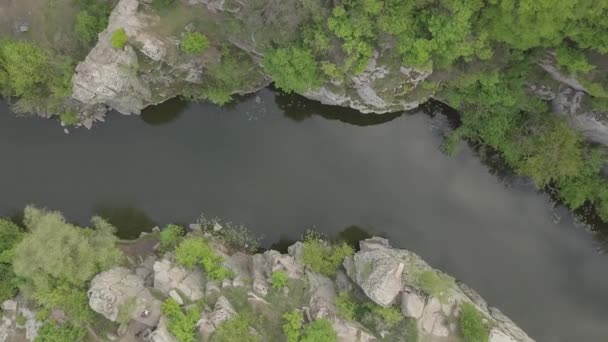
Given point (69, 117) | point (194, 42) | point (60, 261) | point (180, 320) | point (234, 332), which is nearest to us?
→ point (234, 332)

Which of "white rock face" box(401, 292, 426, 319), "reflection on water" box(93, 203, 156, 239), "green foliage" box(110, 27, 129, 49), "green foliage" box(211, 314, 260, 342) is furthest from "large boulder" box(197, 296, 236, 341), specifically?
"green foliage" box(110, 27, 129, 49)

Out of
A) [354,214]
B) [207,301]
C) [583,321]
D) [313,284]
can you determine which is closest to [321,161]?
[354,214]

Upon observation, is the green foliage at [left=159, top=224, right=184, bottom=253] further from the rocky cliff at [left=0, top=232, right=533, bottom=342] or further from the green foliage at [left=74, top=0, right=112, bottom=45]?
the green foliage at [left=74, top=0, right=112, bottom=45]

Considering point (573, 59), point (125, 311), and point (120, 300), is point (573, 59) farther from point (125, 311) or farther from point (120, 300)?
point (120, 300)

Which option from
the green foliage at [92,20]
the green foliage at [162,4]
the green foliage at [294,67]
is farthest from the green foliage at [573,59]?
the green foliage at [92,20]

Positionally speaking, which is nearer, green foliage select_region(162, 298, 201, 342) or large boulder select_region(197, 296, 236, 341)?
green foliage select_region(162, 298, 201, 342)

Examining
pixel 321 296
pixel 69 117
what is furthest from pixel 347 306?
pixel 69 117

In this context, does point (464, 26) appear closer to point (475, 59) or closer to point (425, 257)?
point (475, 59)
